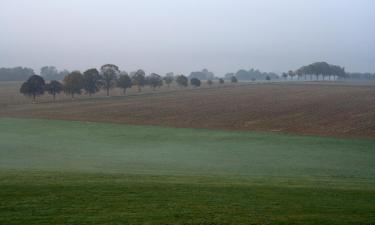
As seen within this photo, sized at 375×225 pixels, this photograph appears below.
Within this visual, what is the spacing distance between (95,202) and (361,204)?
6682mm

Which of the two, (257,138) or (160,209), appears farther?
(257,138)

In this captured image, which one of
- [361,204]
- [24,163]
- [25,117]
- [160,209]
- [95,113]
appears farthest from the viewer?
[95,113]

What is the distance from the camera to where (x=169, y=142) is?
1443 inches

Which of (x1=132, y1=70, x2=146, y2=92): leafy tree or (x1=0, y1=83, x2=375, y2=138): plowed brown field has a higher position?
(x1=132, y1=70, x2=146, y2=92): leafy tree

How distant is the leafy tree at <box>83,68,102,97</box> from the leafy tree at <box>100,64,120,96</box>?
194 inches

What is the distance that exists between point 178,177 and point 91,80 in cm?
8198

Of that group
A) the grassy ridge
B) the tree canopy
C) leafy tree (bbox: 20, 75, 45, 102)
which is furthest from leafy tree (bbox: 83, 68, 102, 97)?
the grassy ridge

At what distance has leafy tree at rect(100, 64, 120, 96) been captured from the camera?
105 m

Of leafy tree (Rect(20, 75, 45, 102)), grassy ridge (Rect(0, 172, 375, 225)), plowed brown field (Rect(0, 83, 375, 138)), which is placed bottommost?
plowed brown field (Rect(0, 83, 375, 138))

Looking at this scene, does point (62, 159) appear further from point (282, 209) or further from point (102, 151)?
point (282, 209)

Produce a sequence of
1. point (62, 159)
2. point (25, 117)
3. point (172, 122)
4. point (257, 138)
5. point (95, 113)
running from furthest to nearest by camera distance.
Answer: point (95, 113)
point (25, 117)
point (172, 122)
point (257, 138)
point (62, 159)

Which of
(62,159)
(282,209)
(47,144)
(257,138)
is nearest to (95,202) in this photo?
(282,209)

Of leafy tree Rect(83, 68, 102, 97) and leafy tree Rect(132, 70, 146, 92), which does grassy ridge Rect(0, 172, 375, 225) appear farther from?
leafy tree Rect(132, 70, 146, 92)

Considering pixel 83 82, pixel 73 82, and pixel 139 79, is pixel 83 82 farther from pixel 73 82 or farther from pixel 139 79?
pixel 139 79
